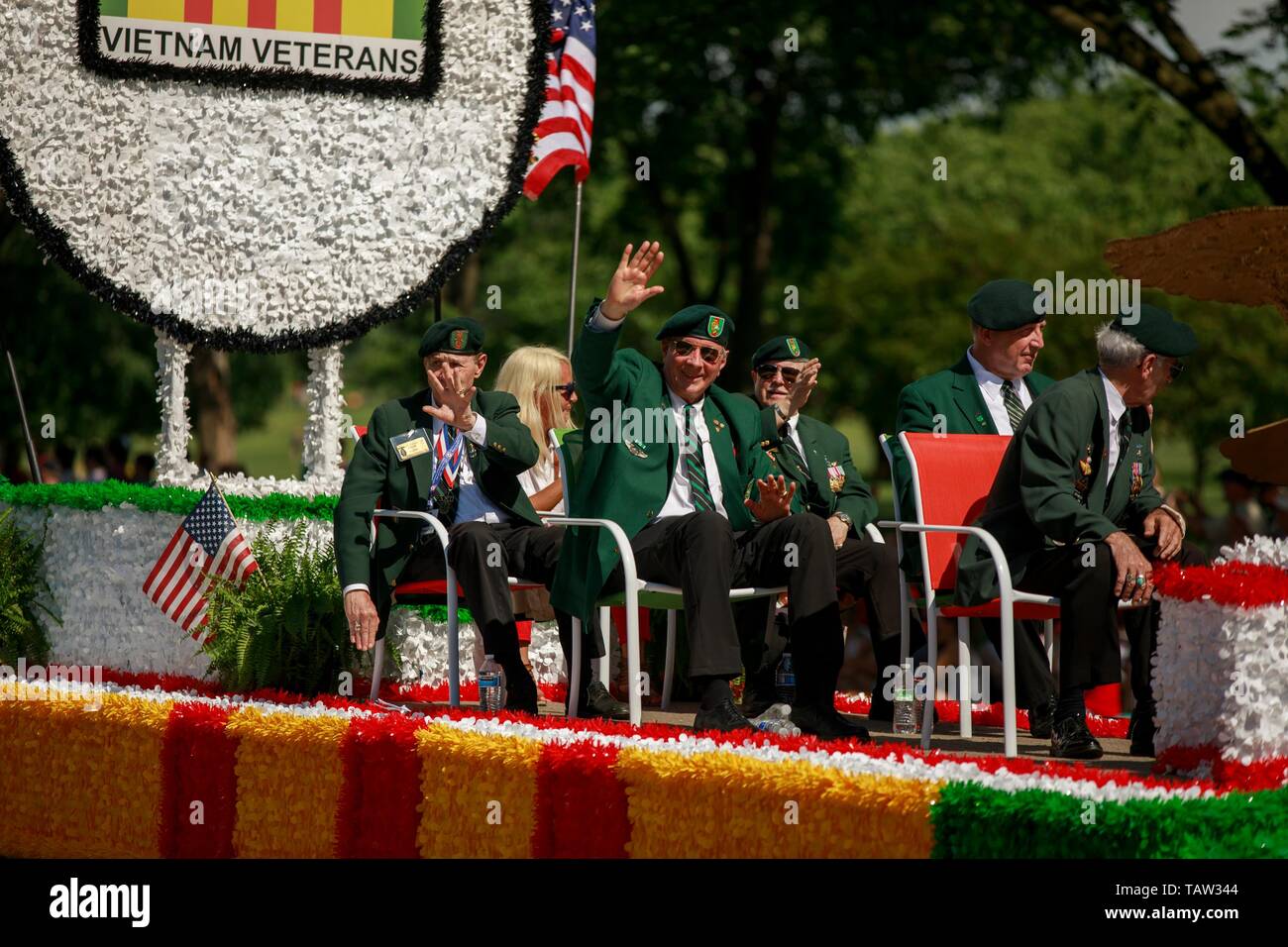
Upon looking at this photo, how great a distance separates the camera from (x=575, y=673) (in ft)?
22.1

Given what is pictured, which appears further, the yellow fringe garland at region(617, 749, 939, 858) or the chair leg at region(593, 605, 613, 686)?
the chair leg at region(593, 605, 613, 686)

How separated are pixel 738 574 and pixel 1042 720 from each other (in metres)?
1.30

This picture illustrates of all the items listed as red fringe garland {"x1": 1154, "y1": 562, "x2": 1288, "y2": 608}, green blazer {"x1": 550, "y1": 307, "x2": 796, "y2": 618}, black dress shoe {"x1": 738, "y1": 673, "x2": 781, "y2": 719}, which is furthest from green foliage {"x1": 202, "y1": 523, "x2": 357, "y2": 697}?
red fringe garland {"x1": 1154, "y1": 562, "x2": 1288, "y2": 608}

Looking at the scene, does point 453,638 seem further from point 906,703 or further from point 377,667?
point 906,703

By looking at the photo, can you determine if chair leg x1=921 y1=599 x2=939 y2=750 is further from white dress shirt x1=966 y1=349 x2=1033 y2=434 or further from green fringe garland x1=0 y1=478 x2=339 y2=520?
green fringe garland x1=0 y1=478 x2=339 y2=520

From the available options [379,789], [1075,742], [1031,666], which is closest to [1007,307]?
[1031,666]

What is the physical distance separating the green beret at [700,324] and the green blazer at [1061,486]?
108cm

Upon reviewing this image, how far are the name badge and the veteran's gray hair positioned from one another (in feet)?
8.35

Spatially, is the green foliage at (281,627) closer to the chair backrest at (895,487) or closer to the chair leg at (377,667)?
the chair leg at (377,667)

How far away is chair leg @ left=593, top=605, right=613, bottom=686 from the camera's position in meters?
7.32

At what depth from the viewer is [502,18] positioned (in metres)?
8.84

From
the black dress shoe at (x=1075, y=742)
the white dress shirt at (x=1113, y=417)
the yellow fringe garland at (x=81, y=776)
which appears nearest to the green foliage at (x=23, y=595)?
the yellow fringe garland at (x=81, y=776)

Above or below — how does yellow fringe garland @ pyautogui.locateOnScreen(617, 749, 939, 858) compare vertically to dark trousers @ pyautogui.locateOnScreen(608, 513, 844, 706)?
below

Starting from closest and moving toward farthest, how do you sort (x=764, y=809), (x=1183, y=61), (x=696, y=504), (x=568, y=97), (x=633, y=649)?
(x=764, y=809), (x=633, y=649), (x=696, y=504), (x=568, y=97), (x=1183, y=61)
